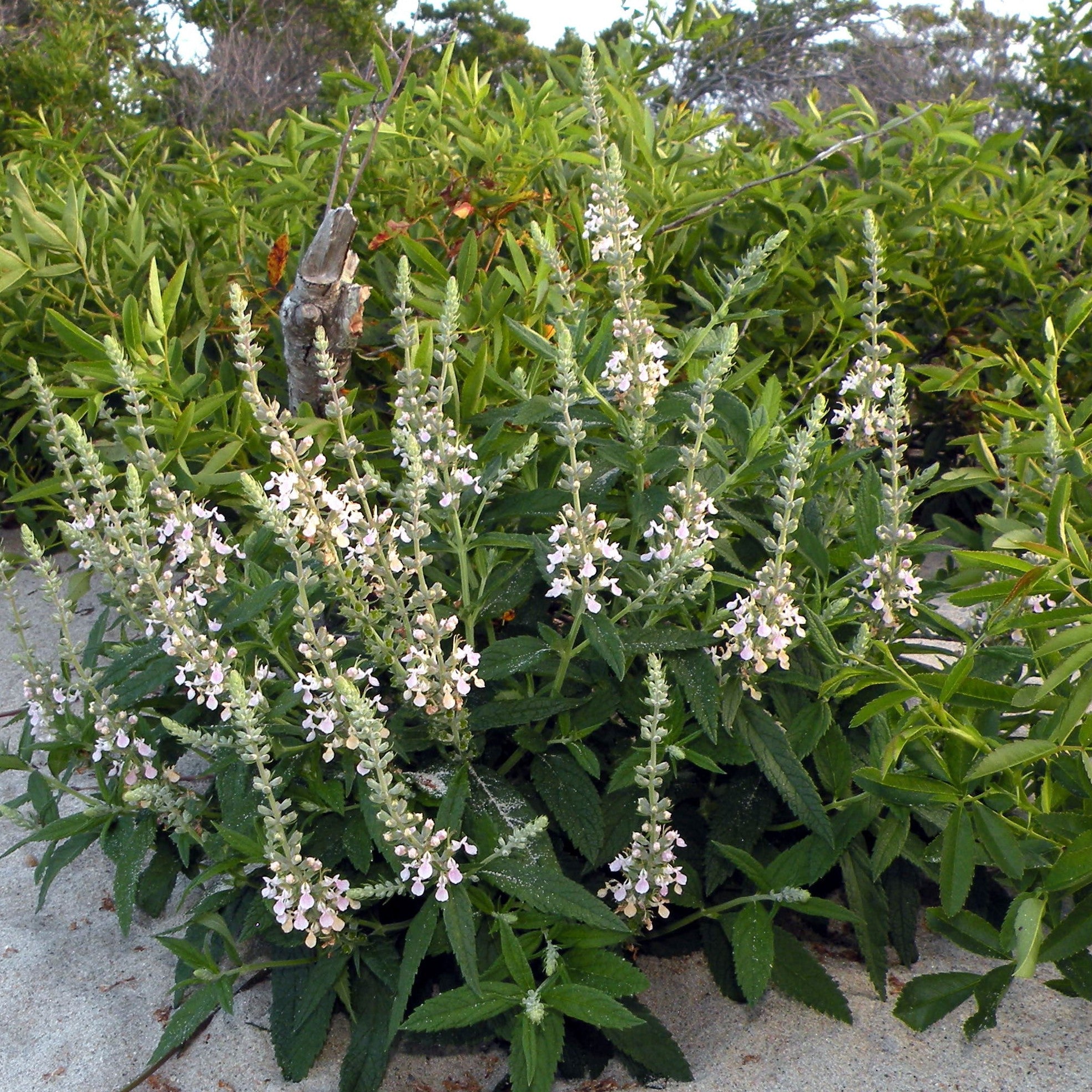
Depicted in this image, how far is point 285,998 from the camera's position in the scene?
2.08 metres

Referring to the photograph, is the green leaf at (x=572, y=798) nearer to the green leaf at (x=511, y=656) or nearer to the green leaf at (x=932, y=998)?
the green leaf at (x=511, y=656)

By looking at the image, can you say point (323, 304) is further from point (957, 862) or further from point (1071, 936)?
point (1071, 936)

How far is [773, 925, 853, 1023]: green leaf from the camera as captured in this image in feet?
6.43

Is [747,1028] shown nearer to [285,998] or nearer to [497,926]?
[497,926]

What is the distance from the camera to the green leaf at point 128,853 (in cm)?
A: 209

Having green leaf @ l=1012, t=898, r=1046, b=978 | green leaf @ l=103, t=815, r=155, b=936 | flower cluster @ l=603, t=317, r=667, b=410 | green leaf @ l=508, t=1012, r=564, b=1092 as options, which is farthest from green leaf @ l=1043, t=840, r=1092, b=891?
green leaf @ l=103, t=815, r=155, b=936

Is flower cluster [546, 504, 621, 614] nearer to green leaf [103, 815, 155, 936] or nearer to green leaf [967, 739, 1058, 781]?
green leaf [967, 739, 1058, 781]

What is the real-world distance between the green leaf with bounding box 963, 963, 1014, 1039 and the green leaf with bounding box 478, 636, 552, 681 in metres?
0.89

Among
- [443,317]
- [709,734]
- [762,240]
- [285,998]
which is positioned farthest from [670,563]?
[762,240]

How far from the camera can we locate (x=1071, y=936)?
5.29 ft

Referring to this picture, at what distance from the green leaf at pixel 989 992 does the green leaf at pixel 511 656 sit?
0.89 m

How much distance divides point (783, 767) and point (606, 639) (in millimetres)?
425

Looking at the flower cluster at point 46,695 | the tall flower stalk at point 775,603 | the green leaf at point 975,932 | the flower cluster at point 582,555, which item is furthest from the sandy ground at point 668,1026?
the flower cluster at point 582,555

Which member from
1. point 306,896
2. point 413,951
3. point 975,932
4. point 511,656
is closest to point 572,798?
point 511,656
